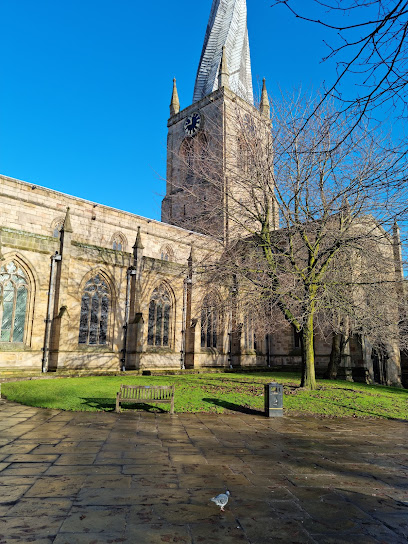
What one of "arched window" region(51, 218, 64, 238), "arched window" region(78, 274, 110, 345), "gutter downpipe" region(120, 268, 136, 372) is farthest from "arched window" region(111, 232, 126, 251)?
"arched window" region(78, 274, 110, 345)

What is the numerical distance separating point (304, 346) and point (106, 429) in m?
8.47

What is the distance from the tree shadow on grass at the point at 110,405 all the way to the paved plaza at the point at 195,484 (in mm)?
1897

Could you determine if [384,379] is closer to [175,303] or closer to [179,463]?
[175,303]

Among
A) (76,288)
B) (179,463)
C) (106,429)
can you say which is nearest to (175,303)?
(76,288)

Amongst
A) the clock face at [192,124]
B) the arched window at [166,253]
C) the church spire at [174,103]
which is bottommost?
the arched window at [166,253]

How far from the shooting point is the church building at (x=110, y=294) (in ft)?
57.2

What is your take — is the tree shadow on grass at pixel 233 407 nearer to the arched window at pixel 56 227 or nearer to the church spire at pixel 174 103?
the arched window at pixel 56 227

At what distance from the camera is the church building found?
17.4 meters

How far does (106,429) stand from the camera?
763 centimetres

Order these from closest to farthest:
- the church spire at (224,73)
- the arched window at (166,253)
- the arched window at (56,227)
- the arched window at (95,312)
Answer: the arched window at (95,312) < the arched window at (56,227) < the arched window at (166,253) < the church spire at (224,73)

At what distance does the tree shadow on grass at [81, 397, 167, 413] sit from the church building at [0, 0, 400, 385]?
5252 millimetres

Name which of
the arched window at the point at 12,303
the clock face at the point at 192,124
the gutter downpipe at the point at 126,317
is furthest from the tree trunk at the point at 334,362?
the clock face at the point at 192,124

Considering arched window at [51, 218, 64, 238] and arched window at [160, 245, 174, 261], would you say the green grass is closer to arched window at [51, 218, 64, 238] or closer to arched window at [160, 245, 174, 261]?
arched window at [51, 218, 64, 238]

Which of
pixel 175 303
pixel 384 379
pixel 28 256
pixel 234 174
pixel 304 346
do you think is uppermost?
pixel 234 174
